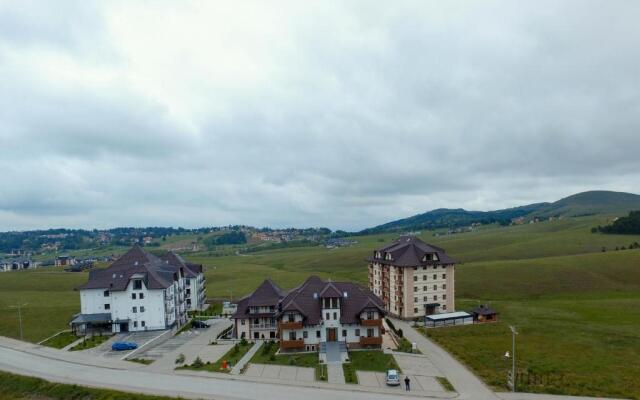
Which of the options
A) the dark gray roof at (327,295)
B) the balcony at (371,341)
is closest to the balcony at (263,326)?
the dark gray roof at (327,295)

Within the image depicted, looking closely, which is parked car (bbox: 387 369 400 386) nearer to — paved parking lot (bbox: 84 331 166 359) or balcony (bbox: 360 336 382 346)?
balcony (bbox: 360 336 382 346)

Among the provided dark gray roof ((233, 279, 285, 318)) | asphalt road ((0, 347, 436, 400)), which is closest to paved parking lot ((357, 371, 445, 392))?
asphalt road ((0, 347, 436, 400))

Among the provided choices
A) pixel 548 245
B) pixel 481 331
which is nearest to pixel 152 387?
pixel 481 331

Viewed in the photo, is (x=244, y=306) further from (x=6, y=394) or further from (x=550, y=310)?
(x=550, y=310)

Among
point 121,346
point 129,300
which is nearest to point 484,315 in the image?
point 121,346

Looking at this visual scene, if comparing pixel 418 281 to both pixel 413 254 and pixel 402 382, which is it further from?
pixel 402 382

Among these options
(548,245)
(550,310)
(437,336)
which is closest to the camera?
(437,336)
